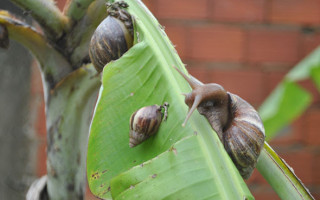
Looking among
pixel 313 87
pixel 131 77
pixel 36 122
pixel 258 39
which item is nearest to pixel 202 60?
pixel 258 39

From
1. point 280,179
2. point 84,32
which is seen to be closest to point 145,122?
point 280,179

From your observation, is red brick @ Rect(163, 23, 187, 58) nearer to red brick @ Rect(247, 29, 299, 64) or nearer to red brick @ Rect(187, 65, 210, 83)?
red brick @ Rect(187, 65, 210, 83)

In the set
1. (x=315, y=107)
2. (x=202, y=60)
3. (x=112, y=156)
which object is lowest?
(x=315, y=107)

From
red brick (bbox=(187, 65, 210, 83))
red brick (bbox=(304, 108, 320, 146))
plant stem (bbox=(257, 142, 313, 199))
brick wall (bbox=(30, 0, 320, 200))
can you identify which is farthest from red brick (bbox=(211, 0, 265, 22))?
plant stem (bbox=(257, 142, 313, 199))

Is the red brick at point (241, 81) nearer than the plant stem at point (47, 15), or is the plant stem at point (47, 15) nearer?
the plant stem at point (47, 15)

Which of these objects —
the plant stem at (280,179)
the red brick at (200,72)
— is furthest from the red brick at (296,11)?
the plant stem at (280,179)

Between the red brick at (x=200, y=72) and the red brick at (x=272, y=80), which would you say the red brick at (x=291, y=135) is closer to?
the red brick at (x=272, y=80)

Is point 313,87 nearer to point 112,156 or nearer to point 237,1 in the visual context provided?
point 237,1
